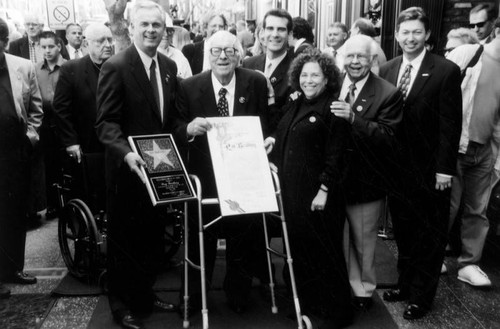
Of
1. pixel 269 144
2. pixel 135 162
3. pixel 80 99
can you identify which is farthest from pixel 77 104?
pixel 269 144

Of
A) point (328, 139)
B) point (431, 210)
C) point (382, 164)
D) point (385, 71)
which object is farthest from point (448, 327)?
point (385, 71)

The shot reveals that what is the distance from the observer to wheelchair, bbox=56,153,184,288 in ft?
15.2

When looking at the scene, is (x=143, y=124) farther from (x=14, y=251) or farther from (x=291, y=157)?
(x=14, y=251)

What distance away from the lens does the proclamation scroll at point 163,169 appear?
12.0 ft

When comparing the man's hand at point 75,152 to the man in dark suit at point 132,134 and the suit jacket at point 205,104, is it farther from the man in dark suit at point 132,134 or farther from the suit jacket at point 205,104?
the suit jacket at point 205,104

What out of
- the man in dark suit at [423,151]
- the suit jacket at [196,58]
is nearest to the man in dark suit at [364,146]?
the man in dark suit at [423,151]

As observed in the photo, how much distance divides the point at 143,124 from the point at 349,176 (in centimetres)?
152

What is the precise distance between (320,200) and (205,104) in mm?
1108

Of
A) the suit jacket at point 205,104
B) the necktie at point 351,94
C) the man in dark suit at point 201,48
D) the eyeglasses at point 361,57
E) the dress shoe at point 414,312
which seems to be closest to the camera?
the eyeglasses at point 361,57

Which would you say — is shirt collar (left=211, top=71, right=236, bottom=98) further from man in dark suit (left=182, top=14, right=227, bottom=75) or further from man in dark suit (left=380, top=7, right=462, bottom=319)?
man in dark suit (left=182, top=14, right=227, bottom=75)

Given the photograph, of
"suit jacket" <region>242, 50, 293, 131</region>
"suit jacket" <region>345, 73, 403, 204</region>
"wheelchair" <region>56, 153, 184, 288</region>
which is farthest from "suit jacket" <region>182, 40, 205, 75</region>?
"suit jacket" <region>345, 73, 403, 204</region>

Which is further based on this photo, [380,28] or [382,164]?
[380,28]

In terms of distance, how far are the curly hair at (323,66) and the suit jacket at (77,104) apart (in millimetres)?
2060

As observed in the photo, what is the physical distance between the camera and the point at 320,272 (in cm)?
410
